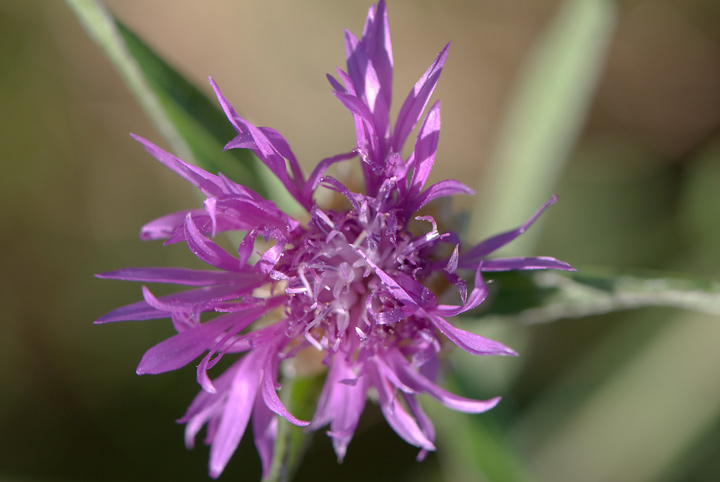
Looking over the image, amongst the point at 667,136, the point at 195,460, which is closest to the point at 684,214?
the point at 667,136

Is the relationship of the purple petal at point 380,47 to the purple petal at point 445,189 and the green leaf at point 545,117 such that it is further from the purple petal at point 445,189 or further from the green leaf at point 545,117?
the green leaf at point 545,117

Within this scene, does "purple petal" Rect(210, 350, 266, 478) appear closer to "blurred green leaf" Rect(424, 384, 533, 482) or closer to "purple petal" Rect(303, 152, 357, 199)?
"purple petal" Rect(303, 152, 357, 199)

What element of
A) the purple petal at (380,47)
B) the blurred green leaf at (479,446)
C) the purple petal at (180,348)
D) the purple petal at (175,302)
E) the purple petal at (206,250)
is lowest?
the blurred green leaf at (479,446)

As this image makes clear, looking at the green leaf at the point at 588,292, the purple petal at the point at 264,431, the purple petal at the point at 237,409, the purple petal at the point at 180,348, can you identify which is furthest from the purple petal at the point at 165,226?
the green leaf at the point at 588,292

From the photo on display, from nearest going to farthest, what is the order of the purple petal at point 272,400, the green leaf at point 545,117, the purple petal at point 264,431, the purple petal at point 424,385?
the purple petal at point 272,400 → the purple petal at point 424,385 → the purple petal at point 264,431 → the green leaf at point 545,117

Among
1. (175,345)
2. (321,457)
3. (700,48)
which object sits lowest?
(321,457)

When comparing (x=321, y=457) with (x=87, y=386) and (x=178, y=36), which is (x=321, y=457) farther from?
(x=178, y=36)
